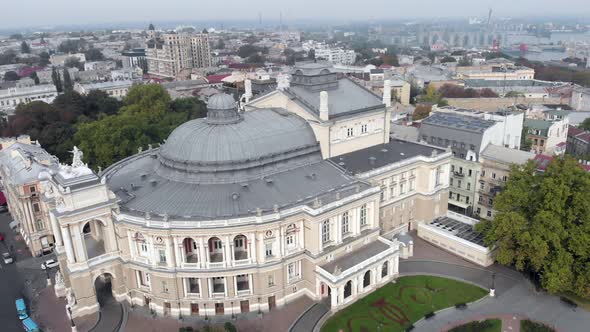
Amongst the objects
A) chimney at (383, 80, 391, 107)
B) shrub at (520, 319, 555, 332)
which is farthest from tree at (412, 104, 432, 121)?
shrub at (520, 319, 555, 332)

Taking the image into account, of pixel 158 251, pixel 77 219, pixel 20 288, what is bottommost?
pixel 20 288

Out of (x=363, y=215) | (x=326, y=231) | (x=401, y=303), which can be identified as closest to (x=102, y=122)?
(x=326, y=231)

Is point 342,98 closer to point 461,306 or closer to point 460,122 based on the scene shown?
point 460,122

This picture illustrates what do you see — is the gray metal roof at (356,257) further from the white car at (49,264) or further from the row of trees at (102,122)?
the row of trees at (102,122)

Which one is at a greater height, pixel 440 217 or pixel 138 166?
pixel 138 166

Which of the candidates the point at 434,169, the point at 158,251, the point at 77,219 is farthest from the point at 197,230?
the point at 434,169

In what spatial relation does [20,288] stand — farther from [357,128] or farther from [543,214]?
[543,214]

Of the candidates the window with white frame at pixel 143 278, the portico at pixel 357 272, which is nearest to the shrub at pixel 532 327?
the portico at pixel 357 272
